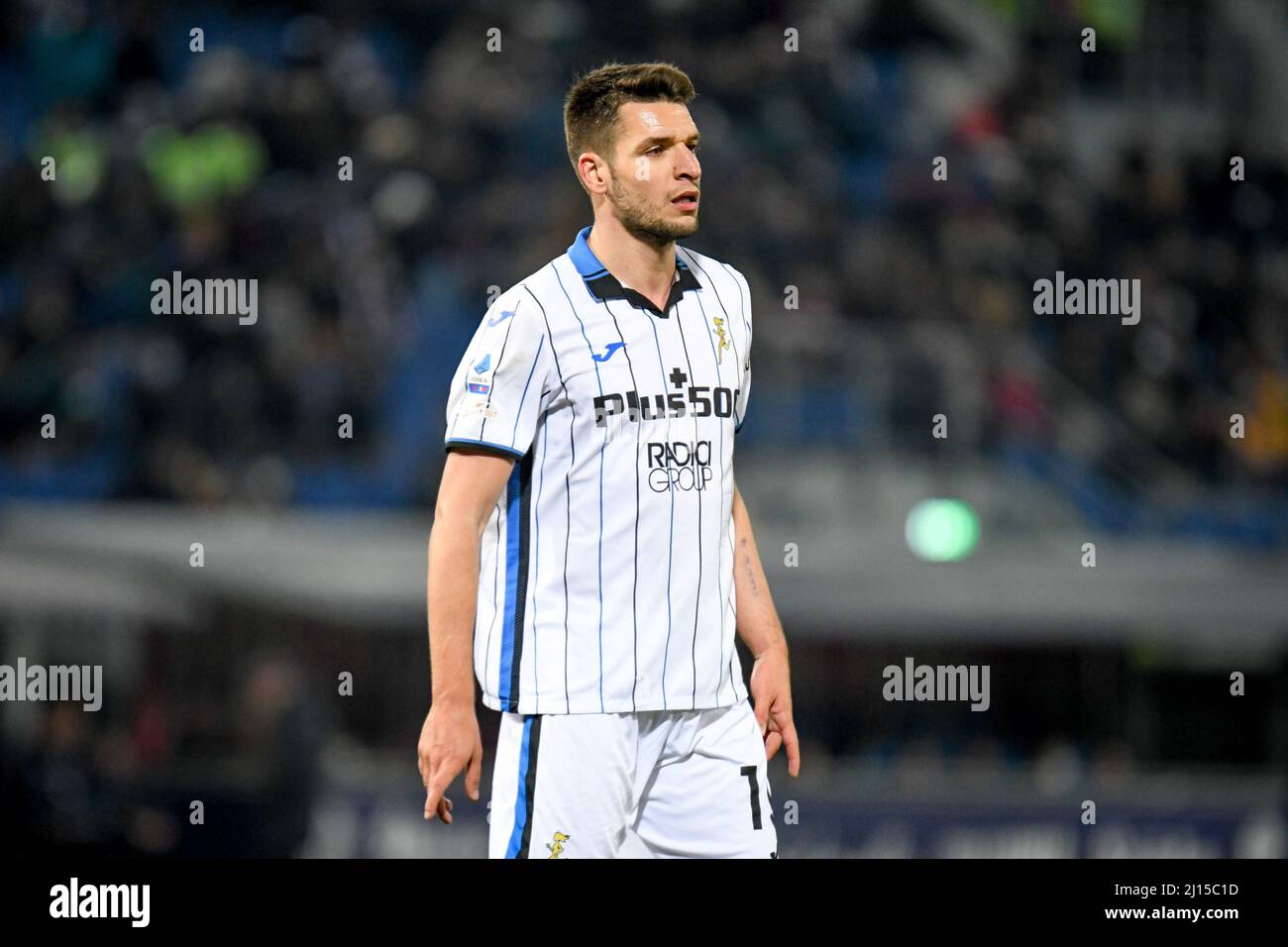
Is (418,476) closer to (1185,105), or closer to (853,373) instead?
(853,373)

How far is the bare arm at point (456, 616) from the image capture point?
3.45 metres

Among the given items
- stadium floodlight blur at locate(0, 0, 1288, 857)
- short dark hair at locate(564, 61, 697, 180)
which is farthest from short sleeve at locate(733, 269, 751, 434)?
stadium floodlight blur at locate(0, 0, 1288, 857)

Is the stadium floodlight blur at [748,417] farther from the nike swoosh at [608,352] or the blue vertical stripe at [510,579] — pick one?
the nike swoosh at [608,352]

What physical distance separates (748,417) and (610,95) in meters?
6.35

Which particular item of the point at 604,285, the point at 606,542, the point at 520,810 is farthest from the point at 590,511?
the point at 520,810

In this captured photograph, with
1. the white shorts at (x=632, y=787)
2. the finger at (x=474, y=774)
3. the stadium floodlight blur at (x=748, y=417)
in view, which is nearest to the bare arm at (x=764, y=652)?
the white shorts at (x=632, y=787)

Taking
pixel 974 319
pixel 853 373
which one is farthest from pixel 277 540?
pixel 974 319

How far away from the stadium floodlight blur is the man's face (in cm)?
564

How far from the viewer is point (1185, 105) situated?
14.4m

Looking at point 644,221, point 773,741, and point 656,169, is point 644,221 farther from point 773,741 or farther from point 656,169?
point 773,741

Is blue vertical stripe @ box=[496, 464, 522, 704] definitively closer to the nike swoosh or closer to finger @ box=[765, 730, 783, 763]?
the nike swoosh

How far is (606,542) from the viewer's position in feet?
11.9

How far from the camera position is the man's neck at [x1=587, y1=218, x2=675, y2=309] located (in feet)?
12.4

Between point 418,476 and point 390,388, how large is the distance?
64cm
